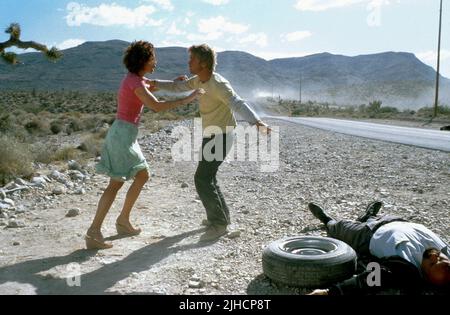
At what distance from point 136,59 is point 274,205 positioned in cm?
292

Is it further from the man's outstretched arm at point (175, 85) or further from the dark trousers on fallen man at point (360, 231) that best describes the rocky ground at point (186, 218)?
the man's outstretched arm at point (175, 85)

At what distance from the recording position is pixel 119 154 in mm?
4719

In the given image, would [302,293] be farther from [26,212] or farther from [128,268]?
[26,212]

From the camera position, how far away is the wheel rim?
13.2 feet

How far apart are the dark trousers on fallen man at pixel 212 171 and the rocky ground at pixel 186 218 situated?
28 centimetres

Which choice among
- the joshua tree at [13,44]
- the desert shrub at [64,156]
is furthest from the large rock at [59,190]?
the desert shrub at [64,156]

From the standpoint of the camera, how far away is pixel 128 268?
419cm

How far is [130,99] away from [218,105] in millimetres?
913

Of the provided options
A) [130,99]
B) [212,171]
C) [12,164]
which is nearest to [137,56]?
[130,99]

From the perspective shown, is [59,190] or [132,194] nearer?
[132,194]

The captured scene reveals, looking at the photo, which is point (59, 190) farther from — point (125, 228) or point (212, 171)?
point (212, 171)

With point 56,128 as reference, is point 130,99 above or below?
above

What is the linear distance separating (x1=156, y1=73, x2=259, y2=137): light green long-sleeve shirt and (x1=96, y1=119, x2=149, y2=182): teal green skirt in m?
0.80

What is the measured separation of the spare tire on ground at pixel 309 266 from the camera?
3623 millimetres
